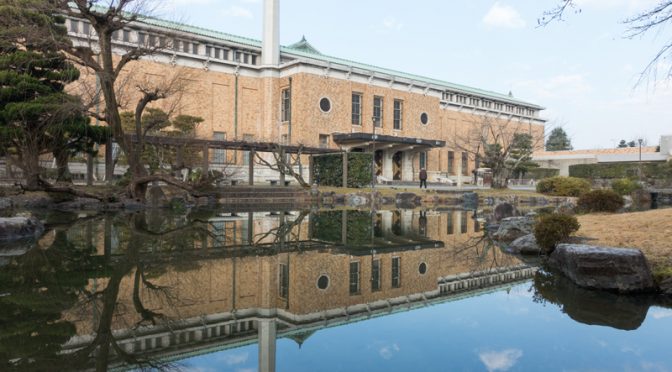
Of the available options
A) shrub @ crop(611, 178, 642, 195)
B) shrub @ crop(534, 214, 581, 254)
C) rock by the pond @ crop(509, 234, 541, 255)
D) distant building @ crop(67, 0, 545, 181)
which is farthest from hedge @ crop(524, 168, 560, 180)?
shrub @ crop(534, 214, 581, 254)

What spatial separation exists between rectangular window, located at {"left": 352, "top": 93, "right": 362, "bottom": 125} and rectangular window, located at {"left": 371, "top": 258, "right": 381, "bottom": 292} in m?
33.9

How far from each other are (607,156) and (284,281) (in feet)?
186

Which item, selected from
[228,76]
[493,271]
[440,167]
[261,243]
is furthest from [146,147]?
[440,167]

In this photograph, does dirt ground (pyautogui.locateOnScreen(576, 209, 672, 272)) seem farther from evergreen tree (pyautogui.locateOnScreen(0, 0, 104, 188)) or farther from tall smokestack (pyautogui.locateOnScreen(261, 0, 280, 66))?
tall smokestack (pyautogui.locateOnScreen(261, 0, 280, 66))

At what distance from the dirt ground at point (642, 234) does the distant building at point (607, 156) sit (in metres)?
42.6

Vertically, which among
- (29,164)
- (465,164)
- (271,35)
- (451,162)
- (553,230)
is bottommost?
(553,230)

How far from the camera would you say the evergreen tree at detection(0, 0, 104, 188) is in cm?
1670

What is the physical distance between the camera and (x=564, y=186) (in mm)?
29938

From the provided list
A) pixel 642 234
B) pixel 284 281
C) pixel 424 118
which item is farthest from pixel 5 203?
pixel 424 118

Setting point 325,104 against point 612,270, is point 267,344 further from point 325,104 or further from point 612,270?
point 325,104

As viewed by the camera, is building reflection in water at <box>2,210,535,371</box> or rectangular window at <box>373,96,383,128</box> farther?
rectangular window at <box>373,96,383,128</box>

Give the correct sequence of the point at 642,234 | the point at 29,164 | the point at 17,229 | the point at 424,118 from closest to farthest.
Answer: the point at 642,234 → the point at 17,229 → the point at 29,164 → the point at 424,118

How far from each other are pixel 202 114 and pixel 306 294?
33109 millimetres

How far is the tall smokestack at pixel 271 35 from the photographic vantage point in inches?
1515
